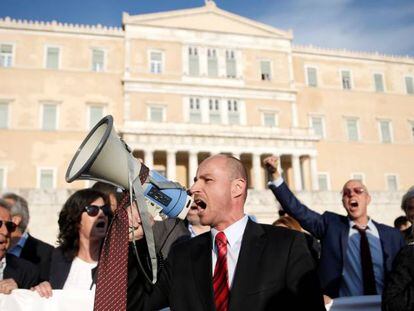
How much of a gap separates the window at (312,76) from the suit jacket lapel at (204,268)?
101 feet

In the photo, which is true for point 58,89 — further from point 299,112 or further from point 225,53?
point 299,112

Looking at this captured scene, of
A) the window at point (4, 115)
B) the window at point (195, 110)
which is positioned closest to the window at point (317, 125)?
the window at point (195, 110)

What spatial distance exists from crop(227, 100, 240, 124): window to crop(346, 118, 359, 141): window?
967 centimetres

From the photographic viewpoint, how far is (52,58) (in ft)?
90.6

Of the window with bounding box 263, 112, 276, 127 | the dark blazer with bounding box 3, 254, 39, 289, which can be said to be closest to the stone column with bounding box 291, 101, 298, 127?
the window with bounding box 263, 112, 276, 127

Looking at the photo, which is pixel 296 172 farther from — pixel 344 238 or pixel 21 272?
pixel 21 272

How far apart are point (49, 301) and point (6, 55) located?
27909 millimetres

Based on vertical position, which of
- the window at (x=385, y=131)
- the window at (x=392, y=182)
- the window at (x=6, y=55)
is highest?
the window at (x=6, y=55)

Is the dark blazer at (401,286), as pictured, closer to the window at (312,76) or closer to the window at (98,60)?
the window at (98,60)

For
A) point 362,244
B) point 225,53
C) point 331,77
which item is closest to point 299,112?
point 331,77

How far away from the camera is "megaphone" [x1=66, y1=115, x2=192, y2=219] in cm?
226

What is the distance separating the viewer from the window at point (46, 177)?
25672mm

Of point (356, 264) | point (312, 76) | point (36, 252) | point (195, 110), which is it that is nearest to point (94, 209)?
point (36, 252)

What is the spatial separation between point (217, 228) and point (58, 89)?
27239 millimetres
